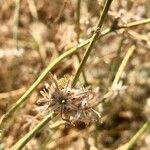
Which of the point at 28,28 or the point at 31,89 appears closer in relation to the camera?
the point at 31,89

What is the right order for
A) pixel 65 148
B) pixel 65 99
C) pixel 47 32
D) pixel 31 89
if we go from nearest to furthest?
1. pixel 65 99
2. pixel 31 89
3. pixel 65 148
4. pixel 47 32

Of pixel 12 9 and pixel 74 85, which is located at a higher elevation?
pixel 12 9

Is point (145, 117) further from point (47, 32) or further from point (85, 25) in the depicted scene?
point (85, 25)

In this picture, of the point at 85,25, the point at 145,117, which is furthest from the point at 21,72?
the point at 85,25

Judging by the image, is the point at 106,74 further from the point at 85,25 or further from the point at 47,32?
the point at 85,25

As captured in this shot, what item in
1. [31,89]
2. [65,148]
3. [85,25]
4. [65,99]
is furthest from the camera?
[65,148]

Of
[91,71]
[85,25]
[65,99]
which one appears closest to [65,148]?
[91,71]

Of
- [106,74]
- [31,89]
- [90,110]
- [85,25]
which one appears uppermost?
[106,74]
